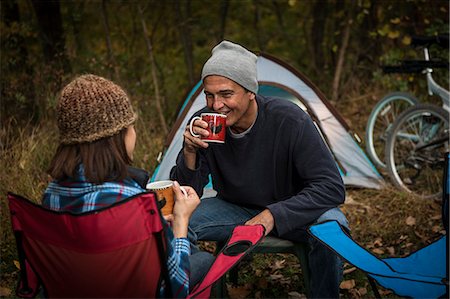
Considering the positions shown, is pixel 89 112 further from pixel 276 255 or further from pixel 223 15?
pixel 223 15

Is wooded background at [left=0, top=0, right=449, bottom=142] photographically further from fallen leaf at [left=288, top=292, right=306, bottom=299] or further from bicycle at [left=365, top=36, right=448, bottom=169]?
fallen leaf at [left=288, top=292, right=306, bottom=299]

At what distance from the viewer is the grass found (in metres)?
3.66

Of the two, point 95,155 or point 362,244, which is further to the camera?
point 362,244

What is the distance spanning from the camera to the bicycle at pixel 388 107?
552 centimetres

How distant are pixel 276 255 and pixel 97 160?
7.30 feet

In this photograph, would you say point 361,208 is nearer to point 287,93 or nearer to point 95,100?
point 287,93

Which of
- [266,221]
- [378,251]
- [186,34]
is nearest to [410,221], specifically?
[378,251]

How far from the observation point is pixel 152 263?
6.74 feet

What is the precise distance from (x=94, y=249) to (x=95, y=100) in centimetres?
47

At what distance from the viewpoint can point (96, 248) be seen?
1997 millimetres

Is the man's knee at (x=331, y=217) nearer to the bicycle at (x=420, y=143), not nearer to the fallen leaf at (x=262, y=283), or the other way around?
the fallen leaf at (x=262, y=283)

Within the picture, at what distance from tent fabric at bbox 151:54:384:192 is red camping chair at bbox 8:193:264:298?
3.28 meters

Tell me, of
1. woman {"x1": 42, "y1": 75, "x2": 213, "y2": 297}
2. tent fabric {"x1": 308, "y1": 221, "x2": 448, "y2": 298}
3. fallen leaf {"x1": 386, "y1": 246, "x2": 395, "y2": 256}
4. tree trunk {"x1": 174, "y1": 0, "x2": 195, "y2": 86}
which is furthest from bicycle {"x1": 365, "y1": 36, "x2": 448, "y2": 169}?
woman {"x1": 42, "y1": 75, "x2": 213, "y2": 297}

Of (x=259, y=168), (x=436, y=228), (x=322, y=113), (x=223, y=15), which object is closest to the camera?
(x=259, y=168)
